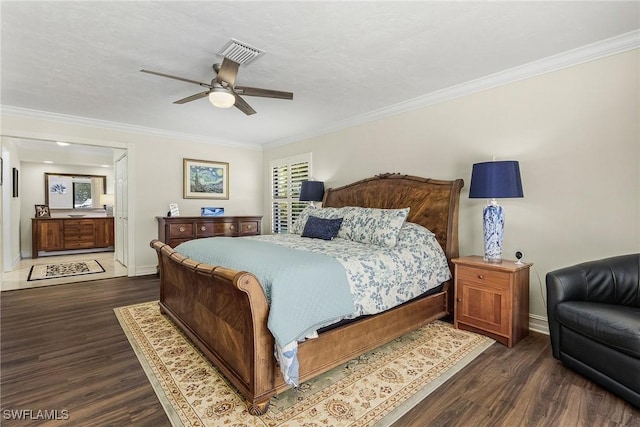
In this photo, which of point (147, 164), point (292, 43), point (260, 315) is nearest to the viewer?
point (260, 315)

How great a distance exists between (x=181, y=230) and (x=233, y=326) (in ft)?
11.7

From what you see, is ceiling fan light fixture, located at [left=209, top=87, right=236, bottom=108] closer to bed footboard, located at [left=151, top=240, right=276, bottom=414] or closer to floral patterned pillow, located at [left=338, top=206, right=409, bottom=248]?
bed footboard, located at [left=151, top=240, right=276, bottom=414]

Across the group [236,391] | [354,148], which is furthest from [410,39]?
[236,391]

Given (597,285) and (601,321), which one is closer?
(601,321)

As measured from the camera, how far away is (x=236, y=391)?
6.46 ft

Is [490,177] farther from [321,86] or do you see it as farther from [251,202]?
[251,202]

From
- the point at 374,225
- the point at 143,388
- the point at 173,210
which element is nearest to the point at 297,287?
the point at 143,388

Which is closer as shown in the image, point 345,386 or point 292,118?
point 345,386

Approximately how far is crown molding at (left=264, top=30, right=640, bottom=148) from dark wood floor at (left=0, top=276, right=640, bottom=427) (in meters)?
2.46

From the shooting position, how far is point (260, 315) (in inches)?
68.2

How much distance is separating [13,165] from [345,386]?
7660 mm

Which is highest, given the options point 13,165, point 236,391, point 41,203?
point 13,165

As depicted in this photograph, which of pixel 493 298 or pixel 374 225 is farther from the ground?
pixel 374 225

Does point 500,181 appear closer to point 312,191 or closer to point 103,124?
point 312,191
